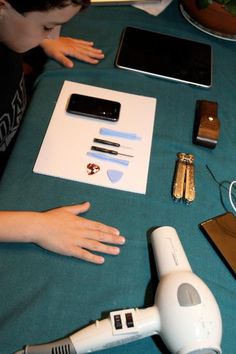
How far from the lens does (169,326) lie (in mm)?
509

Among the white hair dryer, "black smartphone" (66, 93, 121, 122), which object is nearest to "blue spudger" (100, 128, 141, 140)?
"black smartphone" (66, 93, 121, 122)

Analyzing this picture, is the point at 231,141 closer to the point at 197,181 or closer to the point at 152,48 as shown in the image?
the point at 197,181

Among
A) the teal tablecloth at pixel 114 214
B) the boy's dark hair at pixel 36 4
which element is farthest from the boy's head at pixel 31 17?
the teal tablecloth at pixel 114 214

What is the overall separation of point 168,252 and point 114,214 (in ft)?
0.44

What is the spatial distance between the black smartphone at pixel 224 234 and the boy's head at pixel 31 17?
18.5 inches

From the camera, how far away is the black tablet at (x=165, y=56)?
93 centimetres

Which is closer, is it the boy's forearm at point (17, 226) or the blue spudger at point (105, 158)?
the boy's forearm at point (17, 226)

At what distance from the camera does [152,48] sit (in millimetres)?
976

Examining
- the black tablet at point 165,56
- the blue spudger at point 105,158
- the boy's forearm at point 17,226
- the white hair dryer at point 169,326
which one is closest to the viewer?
the white hair dryer at point 169,326

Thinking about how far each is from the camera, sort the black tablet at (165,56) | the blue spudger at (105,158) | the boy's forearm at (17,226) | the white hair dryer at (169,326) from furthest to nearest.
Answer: the black tablet at (165,56) < the blue spudger at (105,158) < the boy's forearm at (17,226) < the white hair dryer at (169,326)

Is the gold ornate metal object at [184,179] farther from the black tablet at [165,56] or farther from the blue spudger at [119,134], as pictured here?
the black tablet at [165,56]

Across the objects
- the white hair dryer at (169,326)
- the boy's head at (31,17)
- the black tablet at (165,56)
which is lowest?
the white hair dryer at (169,326)

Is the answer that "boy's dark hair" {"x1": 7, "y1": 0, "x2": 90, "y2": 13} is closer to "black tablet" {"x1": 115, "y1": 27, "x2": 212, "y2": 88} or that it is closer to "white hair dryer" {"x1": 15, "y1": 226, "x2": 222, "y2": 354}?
"black tablet" {"x1": 115, "y1": 27, "x2": 212, "y2": 88}

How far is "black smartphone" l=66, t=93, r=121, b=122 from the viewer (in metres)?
0.81
